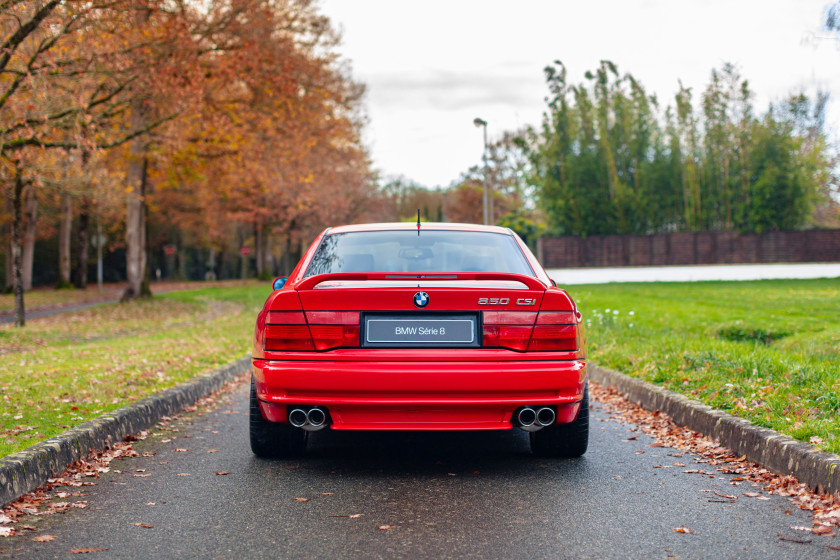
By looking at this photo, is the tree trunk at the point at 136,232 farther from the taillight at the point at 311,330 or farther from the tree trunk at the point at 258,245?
the taillight at the point at 311,330

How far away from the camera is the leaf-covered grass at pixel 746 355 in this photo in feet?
18.7

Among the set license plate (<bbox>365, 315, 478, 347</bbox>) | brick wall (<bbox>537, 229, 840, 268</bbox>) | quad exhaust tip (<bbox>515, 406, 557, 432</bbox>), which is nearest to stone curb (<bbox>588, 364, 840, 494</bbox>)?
quad exhaust tip (<bbox>515, 406, 557, 432</bbox>)

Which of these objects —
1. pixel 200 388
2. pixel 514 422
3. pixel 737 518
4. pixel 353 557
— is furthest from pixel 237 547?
pixel 200 388

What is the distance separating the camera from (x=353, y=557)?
3.42 m

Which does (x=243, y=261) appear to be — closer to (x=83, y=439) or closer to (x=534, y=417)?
(x=83, y=439)

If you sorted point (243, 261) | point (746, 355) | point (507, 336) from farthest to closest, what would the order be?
point (243, 261), point (746, 355), point (507, 336)

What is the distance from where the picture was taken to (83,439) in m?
5.39

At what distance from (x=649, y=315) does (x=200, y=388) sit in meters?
9.24

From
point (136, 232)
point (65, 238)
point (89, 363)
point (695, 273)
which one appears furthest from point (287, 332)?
point (65, 238)

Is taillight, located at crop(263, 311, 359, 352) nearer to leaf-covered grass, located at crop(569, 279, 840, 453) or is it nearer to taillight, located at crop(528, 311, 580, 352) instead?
taillight, located at crop(528, 311, 580, 352)

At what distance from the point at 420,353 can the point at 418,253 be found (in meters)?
1.11

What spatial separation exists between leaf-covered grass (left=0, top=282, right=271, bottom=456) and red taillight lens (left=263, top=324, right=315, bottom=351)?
1.74 meters

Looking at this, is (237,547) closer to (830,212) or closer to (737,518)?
(737,518)

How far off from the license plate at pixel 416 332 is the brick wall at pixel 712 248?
32268 mm
